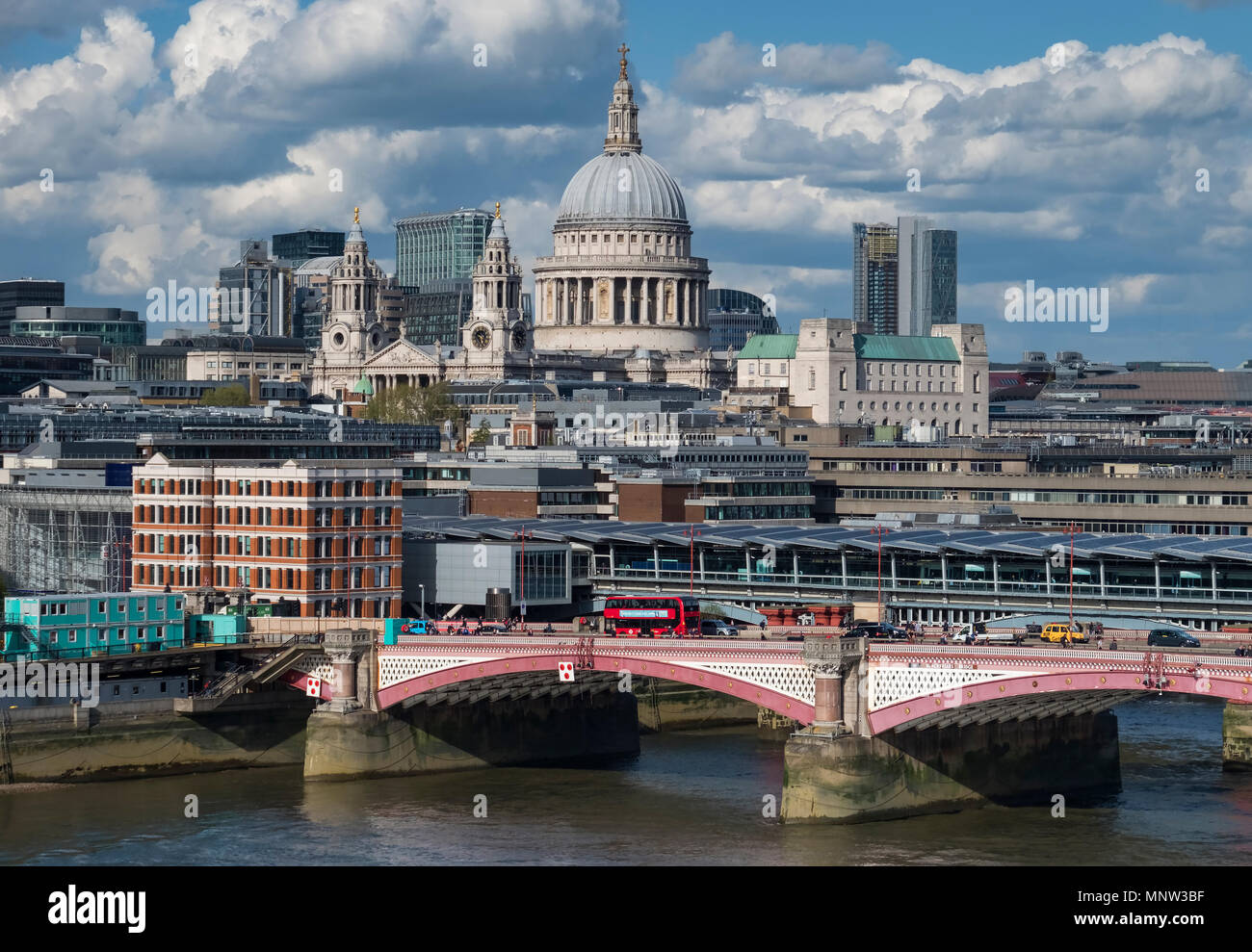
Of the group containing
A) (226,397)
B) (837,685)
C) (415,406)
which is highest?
(226,397)

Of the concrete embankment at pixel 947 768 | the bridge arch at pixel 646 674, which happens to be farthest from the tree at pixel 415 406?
the concrete embankment at pixel 947 768

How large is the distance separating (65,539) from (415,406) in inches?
3279

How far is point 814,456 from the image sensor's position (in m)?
141

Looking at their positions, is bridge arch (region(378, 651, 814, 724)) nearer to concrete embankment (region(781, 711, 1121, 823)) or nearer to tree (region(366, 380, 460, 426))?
concrete embankment (region(781, 711, 1121, 823))

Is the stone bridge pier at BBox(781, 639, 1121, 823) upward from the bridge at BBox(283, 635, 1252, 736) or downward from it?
downward

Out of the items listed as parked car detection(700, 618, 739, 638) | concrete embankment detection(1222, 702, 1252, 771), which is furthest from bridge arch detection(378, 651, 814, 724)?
concrete embankment detection(1222, 702, 1252, 771)

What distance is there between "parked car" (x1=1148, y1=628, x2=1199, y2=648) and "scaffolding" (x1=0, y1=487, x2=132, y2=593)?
3692cm

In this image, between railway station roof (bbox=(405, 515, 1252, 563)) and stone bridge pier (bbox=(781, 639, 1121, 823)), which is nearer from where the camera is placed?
stone bridge pier (bbox=(781, 639, 1121, 823))

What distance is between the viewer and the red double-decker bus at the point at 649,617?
262ft

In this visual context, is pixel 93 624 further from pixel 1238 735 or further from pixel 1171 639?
pixel 1238 735

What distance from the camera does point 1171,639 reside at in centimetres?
7306

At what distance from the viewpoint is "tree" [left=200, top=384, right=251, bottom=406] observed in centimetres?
17762

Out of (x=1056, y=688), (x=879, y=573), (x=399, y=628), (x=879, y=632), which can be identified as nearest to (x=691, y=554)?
(x=879, y=573)
